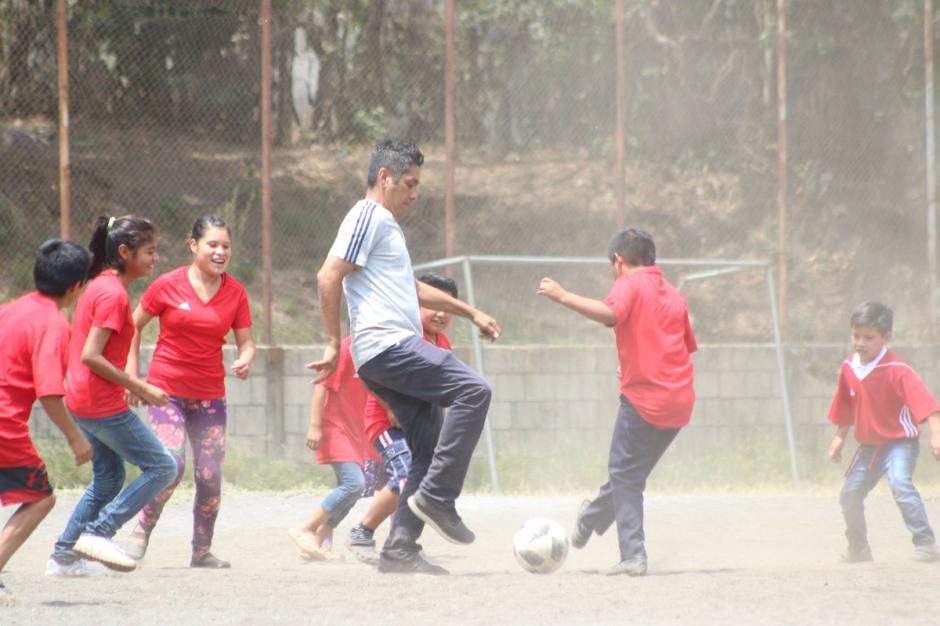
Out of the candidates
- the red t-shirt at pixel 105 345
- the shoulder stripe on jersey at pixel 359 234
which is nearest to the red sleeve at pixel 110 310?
the red t-shirt at pixel 105 345

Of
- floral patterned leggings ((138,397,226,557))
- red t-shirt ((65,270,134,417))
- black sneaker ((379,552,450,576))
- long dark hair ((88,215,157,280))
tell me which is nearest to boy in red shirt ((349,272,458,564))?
black sneaker ((379,552,450,576))

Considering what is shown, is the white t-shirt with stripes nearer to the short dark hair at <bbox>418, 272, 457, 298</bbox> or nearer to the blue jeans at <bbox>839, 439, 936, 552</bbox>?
the short dark hair at <bbox>418, 272, 457, 298</bbox>

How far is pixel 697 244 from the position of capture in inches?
552

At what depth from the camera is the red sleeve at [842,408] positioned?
6.98 m

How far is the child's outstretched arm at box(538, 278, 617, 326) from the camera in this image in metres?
5.44

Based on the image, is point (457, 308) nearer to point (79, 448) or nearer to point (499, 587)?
point (499, 587)

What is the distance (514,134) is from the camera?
13.2 meters

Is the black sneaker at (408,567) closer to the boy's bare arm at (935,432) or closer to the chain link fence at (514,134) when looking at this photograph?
the boy's bare arm at (935,432)

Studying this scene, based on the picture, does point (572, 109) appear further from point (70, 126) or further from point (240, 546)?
point (240, 546)

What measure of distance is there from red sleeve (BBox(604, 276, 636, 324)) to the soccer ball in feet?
3.22

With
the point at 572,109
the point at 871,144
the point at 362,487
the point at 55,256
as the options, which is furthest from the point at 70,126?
the point at 871,144

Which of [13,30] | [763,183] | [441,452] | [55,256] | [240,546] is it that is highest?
[13,30]

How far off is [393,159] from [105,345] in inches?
56.8

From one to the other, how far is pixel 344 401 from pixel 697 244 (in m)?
8.01
